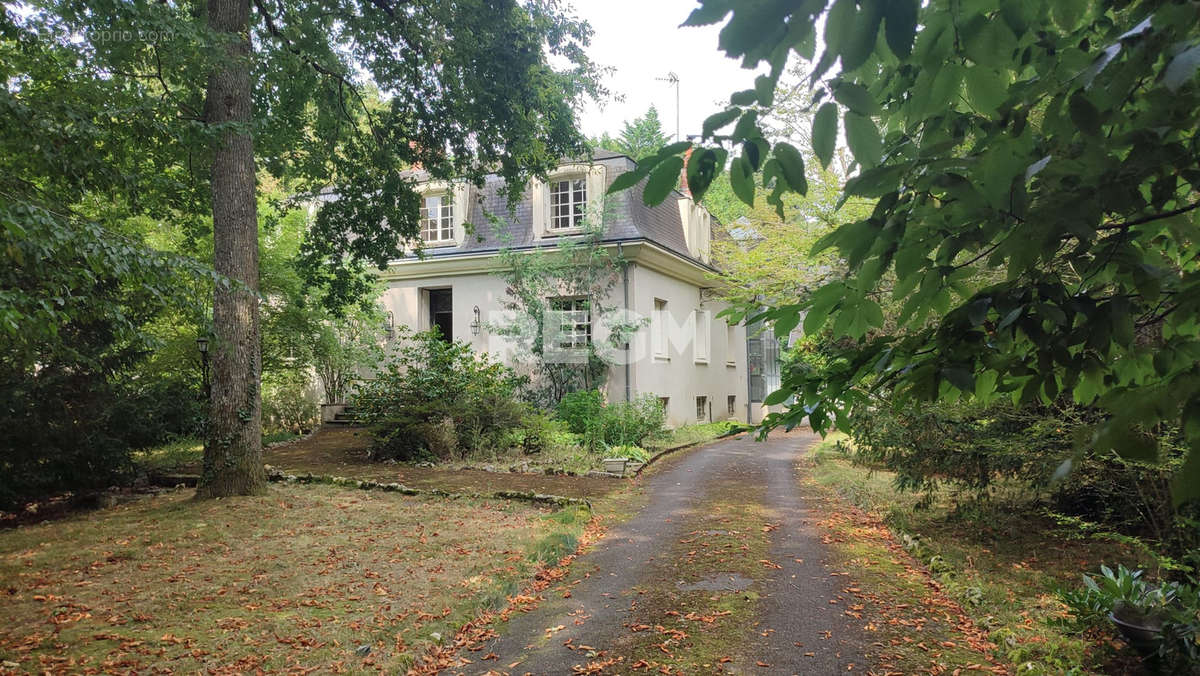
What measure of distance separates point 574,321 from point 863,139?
50.3 feet

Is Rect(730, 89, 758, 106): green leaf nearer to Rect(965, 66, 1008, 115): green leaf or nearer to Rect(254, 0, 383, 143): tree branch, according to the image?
Rect(965, 66, 1008, 115): green leaf

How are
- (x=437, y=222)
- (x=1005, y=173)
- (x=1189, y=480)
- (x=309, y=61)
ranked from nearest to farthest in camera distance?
(x=1189, y=480) → (x=1005, y=173) → (x=309, y=61) → (x=437, y=222)

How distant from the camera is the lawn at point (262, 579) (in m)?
4.36

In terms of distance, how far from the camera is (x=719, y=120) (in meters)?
1.42

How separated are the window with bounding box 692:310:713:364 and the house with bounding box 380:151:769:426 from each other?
0.14ft

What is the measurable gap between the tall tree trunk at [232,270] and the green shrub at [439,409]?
3669mm

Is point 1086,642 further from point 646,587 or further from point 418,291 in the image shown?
point 418,291

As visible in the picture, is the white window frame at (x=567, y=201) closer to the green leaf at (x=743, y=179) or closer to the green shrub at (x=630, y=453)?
the green shrub at (x=630, y=453)

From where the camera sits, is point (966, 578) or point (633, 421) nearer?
point (966, 578)

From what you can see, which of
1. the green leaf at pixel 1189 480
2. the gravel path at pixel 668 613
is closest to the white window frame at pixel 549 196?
the gravel path at pixel 668 613

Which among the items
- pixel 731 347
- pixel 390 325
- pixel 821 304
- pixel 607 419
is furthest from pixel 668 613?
pixel 731 347

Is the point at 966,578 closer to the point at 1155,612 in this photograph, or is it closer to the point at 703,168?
the point at 1155,612

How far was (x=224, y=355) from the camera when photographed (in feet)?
30.0

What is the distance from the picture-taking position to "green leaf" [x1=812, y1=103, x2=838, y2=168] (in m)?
1.38
